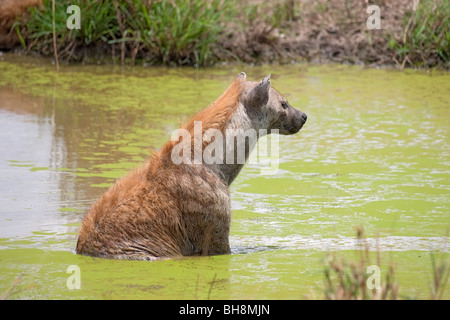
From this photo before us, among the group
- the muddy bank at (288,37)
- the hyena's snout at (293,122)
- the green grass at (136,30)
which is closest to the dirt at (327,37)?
the muddy bank at (288,37)

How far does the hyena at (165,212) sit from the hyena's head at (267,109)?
1.06 feet

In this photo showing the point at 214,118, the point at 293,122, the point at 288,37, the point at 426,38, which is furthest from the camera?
the point at 288,37

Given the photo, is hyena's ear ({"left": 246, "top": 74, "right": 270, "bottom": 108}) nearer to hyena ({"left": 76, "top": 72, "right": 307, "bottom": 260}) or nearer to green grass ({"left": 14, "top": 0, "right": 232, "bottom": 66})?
hyena ({"left": 76, "top": 72, "right": 307, "bottom": 260})

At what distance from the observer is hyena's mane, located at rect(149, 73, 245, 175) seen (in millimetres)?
5684

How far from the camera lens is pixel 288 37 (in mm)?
13930

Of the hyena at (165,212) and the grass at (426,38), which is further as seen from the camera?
the grass at (426,38)

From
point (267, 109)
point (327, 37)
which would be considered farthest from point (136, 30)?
point (267, 109)

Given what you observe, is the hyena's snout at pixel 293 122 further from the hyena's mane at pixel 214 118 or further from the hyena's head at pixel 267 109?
the hyena's mane at pixel 214 118

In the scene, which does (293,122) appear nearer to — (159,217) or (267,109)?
(267,109)

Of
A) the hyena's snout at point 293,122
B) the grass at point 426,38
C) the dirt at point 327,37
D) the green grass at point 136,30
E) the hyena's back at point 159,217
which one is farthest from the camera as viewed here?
the dirt at point 327,37

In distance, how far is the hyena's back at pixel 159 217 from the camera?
18.0 feet

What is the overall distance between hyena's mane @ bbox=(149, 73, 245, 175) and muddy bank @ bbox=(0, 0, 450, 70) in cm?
660

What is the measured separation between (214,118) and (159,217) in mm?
814

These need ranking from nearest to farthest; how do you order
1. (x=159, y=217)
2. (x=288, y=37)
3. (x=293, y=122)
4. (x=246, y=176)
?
1. (x=159, y=217)
2. (x=293, y=122)
3. (x=246, y=176)
4. (x=288, y=37)
